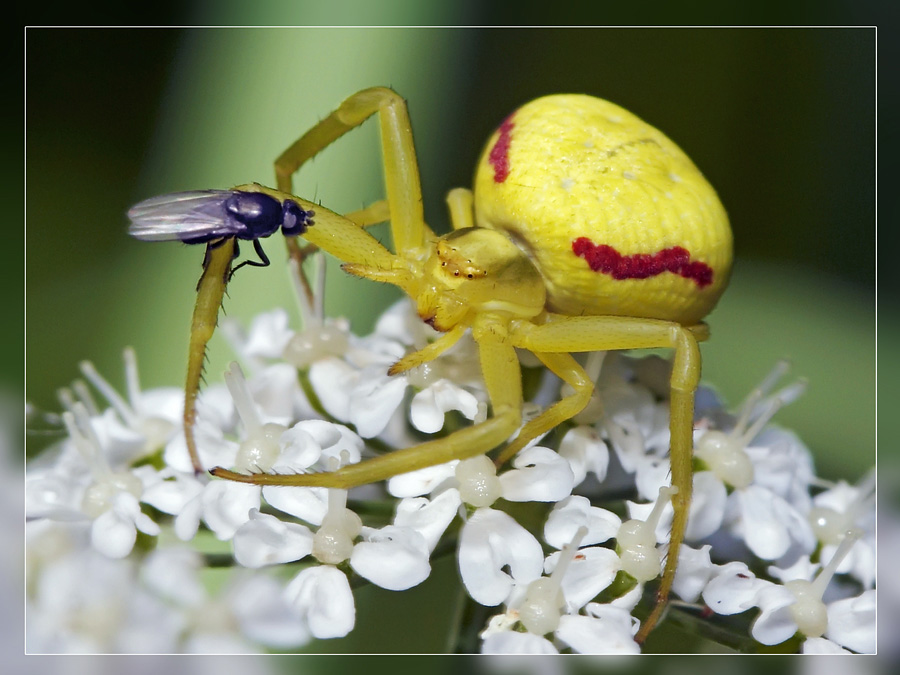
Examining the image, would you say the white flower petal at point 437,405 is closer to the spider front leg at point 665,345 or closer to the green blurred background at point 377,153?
the spider front leg at point 665,345

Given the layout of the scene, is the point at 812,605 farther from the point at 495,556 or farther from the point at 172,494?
the point at 172,494

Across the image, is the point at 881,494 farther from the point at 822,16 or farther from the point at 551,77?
the point at 551,77

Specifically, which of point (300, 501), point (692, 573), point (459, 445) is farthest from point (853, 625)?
point (300, 501)

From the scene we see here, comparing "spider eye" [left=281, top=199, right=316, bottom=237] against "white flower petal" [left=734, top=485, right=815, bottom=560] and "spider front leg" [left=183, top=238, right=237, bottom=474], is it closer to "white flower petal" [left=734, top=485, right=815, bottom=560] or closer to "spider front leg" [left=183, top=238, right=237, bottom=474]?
"spider front leg" [left=183, top=238, right=237, bottom=474]

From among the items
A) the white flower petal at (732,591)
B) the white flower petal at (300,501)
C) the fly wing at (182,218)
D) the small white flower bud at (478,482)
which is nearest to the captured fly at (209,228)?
the fly wing at (182,218)

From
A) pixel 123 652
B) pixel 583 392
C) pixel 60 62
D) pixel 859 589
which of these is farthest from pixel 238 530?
pixel 60 62
